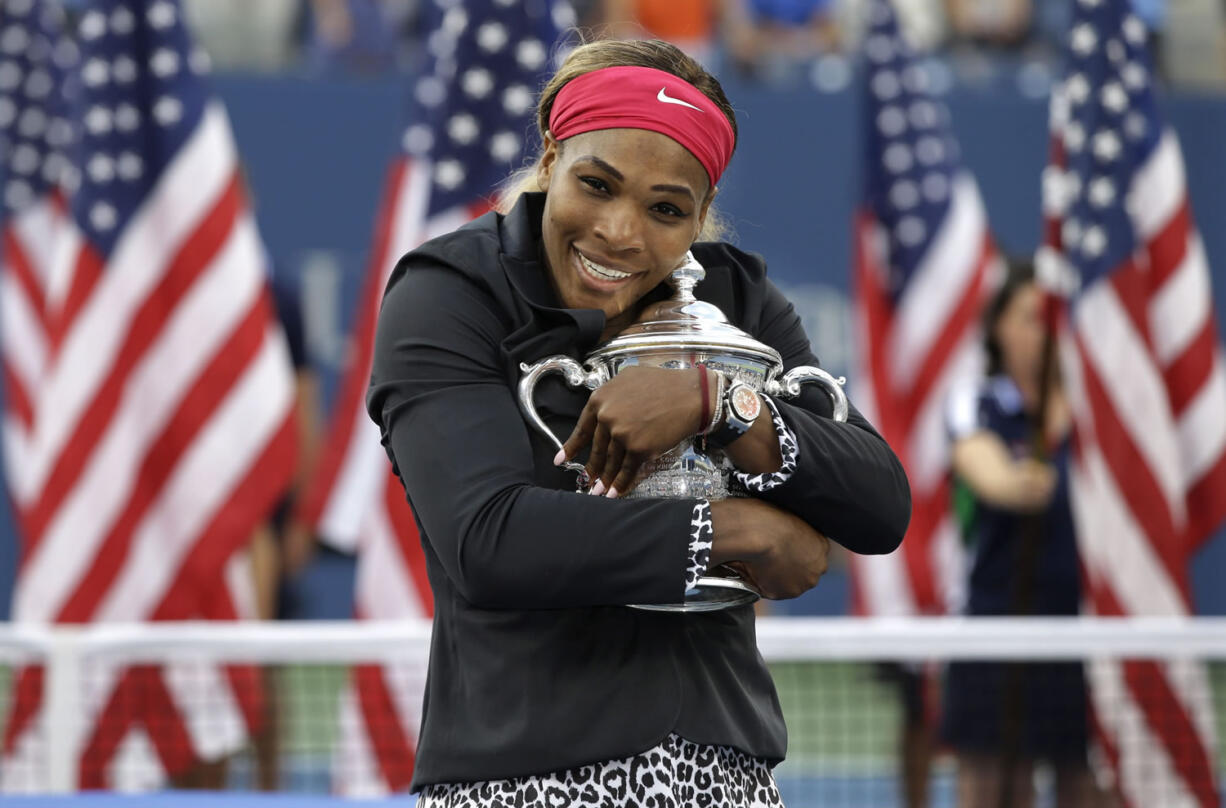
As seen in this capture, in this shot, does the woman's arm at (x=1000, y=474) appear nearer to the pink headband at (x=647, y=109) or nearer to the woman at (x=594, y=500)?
the woman at (x=594, y=500)

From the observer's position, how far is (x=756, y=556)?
180 cm

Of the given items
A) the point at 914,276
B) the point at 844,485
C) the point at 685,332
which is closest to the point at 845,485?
the point at 844,485

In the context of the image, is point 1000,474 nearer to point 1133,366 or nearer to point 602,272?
point 1133,366

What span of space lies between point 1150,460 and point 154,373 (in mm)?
3427

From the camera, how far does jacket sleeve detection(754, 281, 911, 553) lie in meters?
1.85

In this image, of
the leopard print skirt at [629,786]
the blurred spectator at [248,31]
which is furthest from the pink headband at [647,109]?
the blurred spectator at [248,31]

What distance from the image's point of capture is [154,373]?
18.8 feet

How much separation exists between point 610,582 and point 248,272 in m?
4.31

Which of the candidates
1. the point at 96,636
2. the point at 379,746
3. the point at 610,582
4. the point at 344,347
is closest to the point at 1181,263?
the point at 379,746

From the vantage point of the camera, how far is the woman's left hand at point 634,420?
1.77 meters

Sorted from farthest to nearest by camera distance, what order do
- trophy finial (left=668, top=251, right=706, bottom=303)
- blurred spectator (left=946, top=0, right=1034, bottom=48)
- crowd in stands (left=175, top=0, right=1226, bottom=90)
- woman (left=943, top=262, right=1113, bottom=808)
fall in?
blurred spectator (left=946, top=0, right=1034, bottom=48) < crowd in stands (left=175, top=0, right=1226, bottom=90) < woman (left=943, top=262, right=1113, bottom=808) < trophy finial (left=668, top=251, right=706, bottom=303)

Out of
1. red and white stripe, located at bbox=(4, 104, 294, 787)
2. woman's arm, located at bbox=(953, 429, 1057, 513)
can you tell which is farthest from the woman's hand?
red and white stripe, located at bbox=(4, 104, 294, 787)

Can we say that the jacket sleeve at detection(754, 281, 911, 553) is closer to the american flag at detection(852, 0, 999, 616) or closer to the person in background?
the person in background

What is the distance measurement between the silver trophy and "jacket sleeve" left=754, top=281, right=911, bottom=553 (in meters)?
0.06
